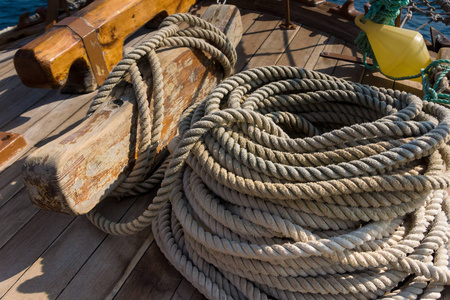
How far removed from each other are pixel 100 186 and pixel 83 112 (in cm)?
102

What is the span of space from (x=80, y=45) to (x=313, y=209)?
153cm

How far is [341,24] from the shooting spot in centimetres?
318

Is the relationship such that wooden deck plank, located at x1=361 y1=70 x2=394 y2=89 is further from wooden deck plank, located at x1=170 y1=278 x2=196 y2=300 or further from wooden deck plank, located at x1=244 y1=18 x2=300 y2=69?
wooden deck plank, located at x1=170 y1=278 x2=196 y2=300

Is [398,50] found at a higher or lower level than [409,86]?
higher

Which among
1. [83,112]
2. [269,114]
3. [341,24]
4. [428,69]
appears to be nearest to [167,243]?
[269,114]

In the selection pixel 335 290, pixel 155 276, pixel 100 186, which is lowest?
pixel 155 276

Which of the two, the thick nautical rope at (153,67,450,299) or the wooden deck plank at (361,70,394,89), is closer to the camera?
the thick nautical rope at (153,67,450,299)

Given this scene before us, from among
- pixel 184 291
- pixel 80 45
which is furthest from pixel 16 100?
pixel 184 291

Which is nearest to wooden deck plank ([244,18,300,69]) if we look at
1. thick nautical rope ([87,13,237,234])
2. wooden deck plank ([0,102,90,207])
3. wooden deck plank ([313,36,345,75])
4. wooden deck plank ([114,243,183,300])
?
wooden deck plank ([313,36,345,75])

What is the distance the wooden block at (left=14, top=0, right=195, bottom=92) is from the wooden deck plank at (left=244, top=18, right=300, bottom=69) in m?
0.65

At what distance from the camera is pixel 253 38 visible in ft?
10.3

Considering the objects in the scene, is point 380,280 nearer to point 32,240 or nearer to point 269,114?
point 269,114

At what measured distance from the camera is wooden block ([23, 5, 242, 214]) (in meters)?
1.31

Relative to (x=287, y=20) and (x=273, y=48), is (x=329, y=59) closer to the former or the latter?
(x=273, y=48)
